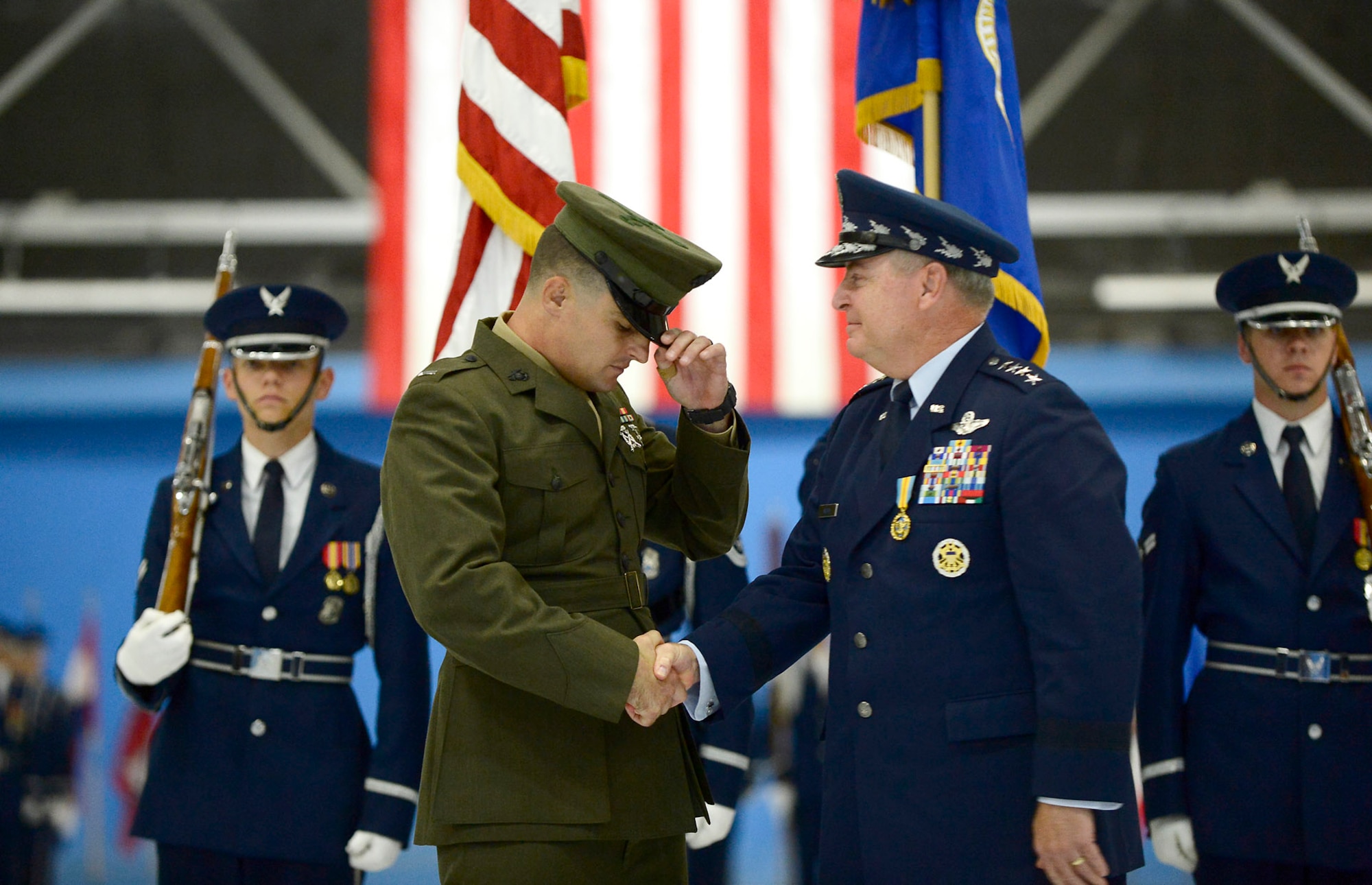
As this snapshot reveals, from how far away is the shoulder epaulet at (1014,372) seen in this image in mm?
1785

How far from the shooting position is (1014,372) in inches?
72.0

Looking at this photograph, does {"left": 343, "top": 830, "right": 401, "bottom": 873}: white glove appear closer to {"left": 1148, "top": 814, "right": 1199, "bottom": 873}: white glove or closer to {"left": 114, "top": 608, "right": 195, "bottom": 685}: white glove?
{"left": 114, "top": 608, "right": 195, "bottom": 685}: white glove

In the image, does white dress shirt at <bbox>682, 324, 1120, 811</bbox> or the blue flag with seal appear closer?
white dress shirt at <bbox>682, 324, 1120, 811</bbox>

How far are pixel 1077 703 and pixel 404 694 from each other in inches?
59.3

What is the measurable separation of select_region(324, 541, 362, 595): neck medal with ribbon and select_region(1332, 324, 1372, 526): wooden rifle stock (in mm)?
2089

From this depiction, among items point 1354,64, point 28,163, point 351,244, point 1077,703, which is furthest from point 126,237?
point 1354,64

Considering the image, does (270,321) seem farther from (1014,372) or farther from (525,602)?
(1014,372)

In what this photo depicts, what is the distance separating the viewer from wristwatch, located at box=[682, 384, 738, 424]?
1954 mm

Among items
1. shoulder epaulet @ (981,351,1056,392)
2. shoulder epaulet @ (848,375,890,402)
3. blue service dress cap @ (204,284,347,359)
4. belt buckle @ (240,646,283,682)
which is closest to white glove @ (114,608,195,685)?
belt buckle @ (240,646,283,682)

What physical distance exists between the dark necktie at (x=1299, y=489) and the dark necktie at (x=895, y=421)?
3.90ft

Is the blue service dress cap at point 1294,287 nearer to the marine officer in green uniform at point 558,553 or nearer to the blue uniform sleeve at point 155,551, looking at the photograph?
the marine officer in green uniform at point 558,553

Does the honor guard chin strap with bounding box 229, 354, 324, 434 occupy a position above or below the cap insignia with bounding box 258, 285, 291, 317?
below

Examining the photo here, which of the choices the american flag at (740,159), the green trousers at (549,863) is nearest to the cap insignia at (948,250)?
the green trousers at (549,863)

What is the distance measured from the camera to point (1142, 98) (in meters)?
5.08
